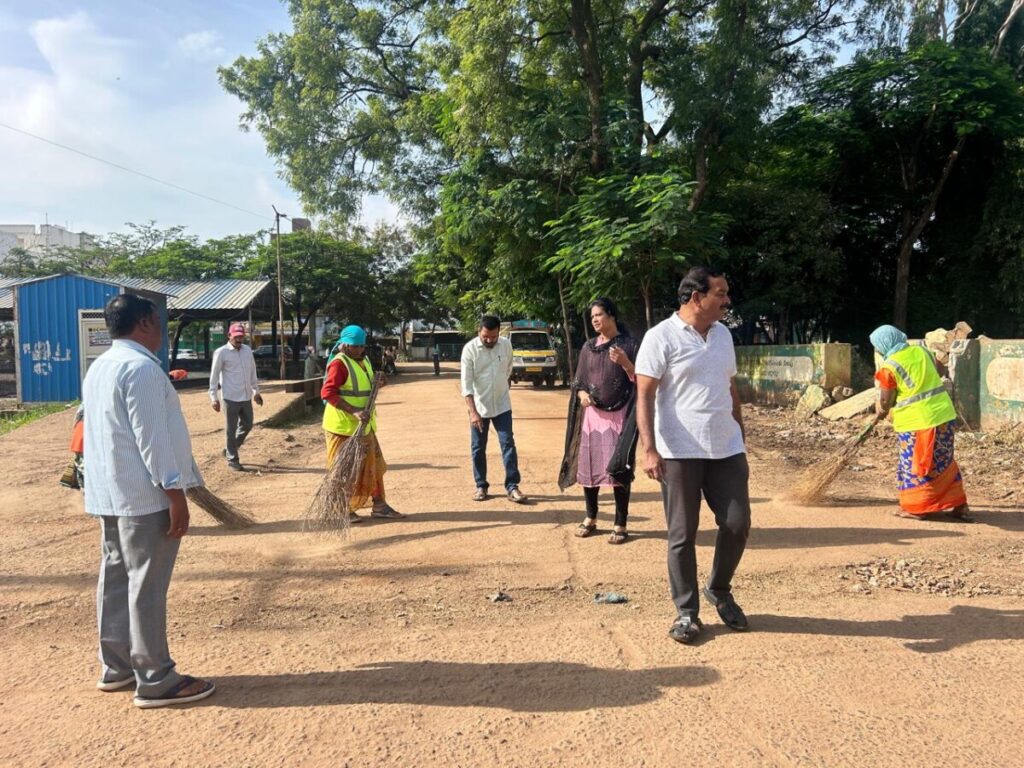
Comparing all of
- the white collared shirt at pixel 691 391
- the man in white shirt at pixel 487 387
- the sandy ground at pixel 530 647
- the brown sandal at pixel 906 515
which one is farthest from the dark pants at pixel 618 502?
the brown sandal at pixel 906 515

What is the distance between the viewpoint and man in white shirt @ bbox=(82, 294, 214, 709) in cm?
281

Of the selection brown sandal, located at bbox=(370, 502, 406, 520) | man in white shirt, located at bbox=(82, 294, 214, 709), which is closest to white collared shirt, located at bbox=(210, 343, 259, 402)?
brown sandal, located at bbox=(370, 502, 406, 520)

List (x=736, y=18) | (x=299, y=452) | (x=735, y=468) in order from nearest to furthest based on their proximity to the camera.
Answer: (x=735, y=468)
(x=299, y=452)
(x=736, y=18)

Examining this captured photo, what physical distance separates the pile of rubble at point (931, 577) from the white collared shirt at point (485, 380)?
2.95m

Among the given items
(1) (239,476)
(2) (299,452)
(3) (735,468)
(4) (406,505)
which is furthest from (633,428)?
(2) (299,452)

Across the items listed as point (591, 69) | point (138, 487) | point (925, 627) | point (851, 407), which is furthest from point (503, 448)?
point (591, 69)

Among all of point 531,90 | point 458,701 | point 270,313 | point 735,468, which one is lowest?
point 458,701

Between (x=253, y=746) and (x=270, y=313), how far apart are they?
2721cm

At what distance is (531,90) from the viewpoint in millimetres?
15906

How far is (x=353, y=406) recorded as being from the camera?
227 inches

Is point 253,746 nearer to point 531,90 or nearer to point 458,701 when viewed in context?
point 458,701

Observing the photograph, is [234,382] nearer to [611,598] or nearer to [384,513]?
[384,513]

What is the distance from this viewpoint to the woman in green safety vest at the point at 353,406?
5738 mm

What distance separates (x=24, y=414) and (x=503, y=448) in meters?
13.4
